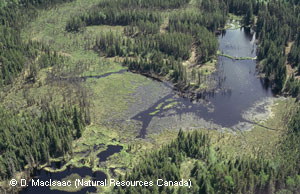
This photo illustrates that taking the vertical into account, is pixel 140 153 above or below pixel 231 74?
below

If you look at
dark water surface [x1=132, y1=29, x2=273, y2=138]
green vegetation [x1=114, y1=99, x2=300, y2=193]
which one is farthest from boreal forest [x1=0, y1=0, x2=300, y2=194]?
dark water surface [x1=132, y1=29, x2=273, y2=138]

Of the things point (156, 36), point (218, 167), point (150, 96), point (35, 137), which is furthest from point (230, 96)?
point (35, 137)

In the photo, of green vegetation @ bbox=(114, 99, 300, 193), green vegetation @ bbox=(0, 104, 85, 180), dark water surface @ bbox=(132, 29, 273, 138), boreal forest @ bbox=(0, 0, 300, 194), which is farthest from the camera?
dark water surface @ bbox=(132, 29, 273, 138)

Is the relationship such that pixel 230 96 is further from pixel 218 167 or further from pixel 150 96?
pixel 218 167

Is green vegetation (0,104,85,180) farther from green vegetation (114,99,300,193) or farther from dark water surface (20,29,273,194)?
green vegetation (114,99,300,193)

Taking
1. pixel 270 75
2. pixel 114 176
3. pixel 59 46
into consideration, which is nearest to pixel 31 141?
pixel 114 176

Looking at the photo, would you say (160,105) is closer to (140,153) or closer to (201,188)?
(140,153)

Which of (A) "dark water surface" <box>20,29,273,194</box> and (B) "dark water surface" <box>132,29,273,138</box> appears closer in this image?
(A) "dark water surface" <box>20,29,273,194</box>
